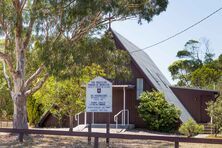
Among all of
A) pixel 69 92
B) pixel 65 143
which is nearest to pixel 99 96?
pixel 65 143

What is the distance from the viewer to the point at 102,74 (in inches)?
766

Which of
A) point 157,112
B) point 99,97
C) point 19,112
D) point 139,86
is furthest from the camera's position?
point 139,86

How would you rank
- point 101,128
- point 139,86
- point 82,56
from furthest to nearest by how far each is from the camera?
point 139,86 → point 101,128 → point 82,56

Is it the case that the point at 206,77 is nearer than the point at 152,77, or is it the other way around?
the point at 152,77

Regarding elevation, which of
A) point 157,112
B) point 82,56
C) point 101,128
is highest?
point 82,56

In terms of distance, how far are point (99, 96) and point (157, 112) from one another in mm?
10222

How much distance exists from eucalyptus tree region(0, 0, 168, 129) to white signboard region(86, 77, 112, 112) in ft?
8.80

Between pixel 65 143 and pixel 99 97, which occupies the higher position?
pixel 99 97

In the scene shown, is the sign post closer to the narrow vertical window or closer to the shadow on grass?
the shadow on grass

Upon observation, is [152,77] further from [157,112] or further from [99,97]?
[99,97]

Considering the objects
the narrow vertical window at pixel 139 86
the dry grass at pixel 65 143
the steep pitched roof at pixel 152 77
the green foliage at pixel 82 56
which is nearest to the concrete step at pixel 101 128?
the narrow vertical window at pixel 139 86

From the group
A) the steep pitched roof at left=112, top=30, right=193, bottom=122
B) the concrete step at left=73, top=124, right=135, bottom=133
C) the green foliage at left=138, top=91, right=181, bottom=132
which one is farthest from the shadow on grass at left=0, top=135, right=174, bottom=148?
the steep pitched roof at left=112, top=30, right=193, bottom=122

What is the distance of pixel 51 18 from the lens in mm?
15523

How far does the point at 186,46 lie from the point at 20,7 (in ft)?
154
